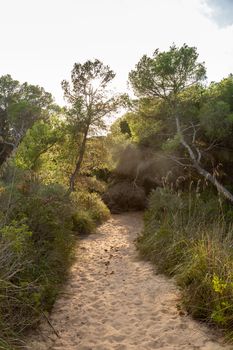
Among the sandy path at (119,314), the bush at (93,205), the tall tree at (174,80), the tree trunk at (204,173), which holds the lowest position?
the sandy path at (119,314)

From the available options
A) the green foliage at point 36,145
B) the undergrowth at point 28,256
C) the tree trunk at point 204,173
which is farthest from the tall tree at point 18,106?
the undergrowth at point 28,256

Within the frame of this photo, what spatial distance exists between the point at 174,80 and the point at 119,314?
12028mm

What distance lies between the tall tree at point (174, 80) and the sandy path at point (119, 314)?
25.6 ft

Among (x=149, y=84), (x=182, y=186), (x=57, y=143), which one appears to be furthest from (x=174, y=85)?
(x=57, y=143)

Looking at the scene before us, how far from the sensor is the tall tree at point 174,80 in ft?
48.4

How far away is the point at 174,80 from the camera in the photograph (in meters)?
15.3

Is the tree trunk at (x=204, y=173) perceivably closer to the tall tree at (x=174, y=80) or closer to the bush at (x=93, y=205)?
the tall tree at (x=174, y=80)

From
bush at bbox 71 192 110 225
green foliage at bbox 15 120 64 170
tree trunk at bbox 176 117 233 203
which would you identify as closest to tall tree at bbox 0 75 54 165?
green foliage at bbox 15 120 64 170

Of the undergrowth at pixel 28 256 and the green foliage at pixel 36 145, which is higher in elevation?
the green foliage at pixel 36 145

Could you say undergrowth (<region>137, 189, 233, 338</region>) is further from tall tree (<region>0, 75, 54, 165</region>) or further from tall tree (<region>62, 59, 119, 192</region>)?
tall tree (<region>0, 75, 54, 165</region>)

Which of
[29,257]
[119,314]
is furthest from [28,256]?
[119,314]

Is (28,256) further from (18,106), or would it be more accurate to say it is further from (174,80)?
(18,106)

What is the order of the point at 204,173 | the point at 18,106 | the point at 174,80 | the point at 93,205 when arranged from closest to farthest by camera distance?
the point at 204,173
the point at 174,80
the point at 93,205
the point at 18,106

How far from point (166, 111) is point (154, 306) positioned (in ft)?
38.4
